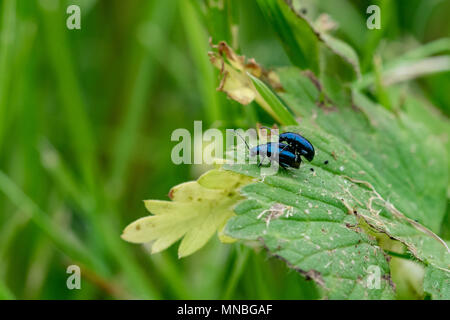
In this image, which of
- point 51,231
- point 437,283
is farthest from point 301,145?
point 51,231

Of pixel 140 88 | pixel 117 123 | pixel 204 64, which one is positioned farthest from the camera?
pixel 117 123

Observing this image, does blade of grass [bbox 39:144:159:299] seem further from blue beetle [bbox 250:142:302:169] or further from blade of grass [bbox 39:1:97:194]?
blue beetle [bbox 250:142:302:169]

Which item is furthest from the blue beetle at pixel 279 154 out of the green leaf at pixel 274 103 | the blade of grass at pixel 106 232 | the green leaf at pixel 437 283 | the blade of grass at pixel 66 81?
the blade of grass at pixel 66 81

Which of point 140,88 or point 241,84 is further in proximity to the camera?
point 140,88

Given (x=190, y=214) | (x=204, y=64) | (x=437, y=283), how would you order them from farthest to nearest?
(x=204, y=64)
(x=190, y=214)
(x=437, y=283)

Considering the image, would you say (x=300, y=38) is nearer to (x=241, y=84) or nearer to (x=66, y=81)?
(x=241, y=84)

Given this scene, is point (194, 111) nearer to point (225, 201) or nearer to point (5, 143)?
point (5, 143)

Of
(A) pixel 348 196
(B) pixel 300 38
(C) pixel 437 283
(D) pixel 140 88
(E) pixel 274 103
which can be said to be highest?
(D) pixel 140 88
